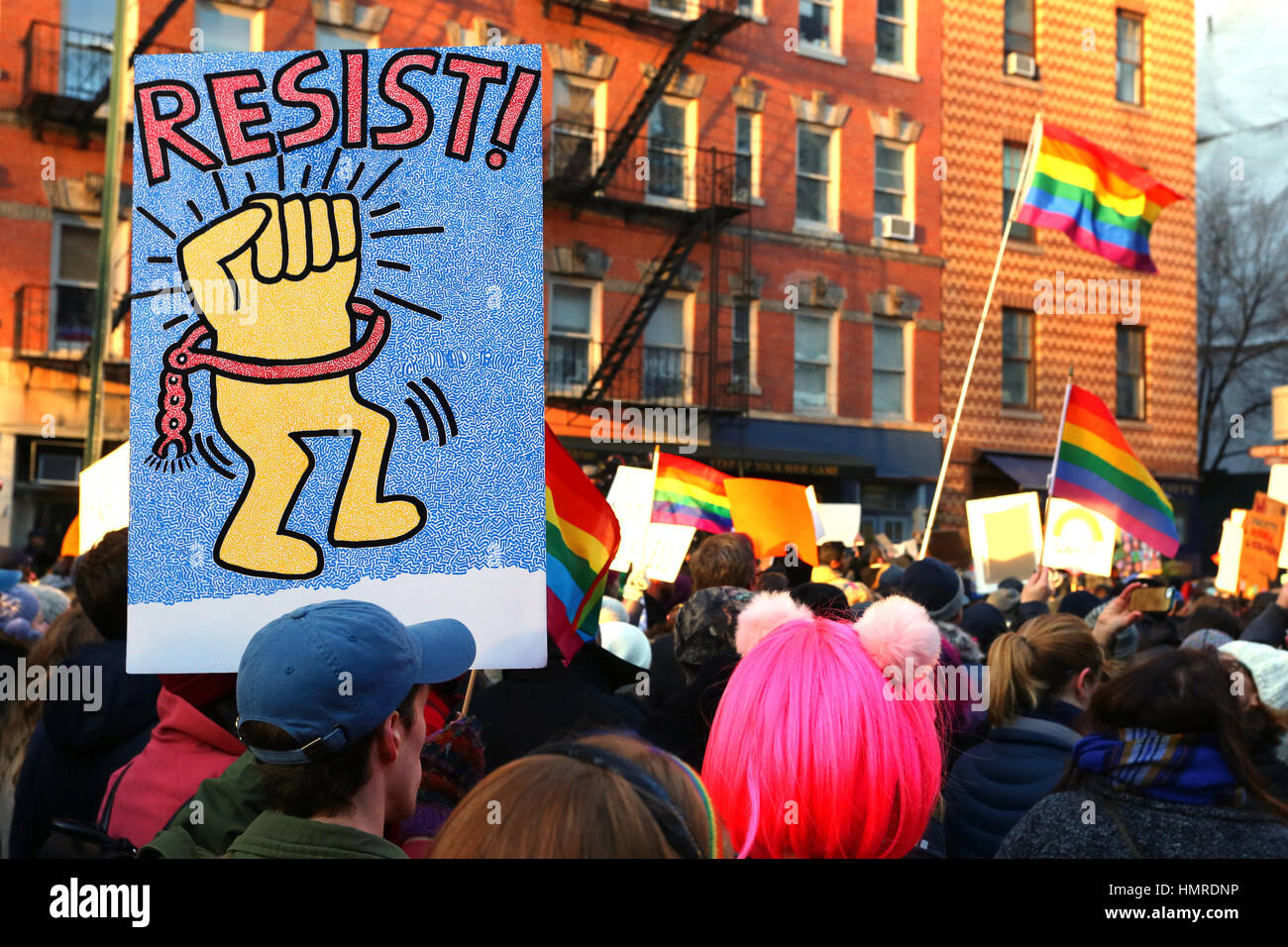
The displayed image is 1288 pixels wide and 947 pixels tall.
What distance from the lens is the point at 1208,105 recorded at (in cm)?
3095

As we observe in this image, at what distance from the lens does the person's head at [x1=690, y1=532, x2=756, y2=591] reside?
5398 millimetres

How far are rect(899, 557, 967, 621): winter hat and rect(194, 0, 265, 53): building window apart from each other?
14.6 m

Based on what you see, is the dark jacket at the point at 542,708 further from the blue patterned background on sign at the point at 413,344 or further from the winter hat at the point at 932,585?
the winter hat at the point at 932,585

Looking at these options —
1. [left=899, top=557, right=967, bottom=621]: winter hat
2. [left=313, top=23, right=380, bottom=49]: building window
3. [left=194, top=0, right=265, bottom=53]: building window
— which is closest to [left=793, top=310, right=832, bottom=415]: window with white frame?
[left=313, top=23, right=380, bottom=49]: building window

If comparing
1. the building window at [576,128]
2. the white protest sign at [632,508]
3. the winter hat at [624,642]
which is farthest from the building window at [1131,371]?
the winter hat at [624,642]

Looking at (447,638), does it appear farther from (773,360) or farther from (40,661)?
(773,360)

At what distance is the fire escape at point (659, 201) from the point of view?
1869 centimetres

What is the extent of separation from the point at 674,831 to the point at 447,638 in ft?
3.61

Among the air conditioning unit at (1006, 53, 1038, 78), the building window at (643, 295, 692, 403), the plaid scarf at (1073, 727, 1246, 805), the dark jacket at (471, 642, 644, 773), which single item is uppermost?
the air conditioning unit at (1006, 53, 1038, 78)

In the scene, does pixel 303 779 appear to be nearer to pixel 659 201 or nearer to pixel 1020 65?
pixel 659 201

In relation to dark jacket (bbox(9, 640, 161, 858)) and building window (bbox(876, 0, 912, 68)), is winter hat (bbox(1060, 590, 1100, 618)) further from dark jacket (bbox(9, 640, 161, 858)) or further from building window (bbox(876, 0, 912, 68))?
building window (bbox(876, 0, 912, 68))

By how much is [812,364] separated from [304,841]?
19683 millimetres

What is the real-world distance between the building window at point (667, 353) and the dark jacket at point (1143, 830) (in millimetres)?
16855
